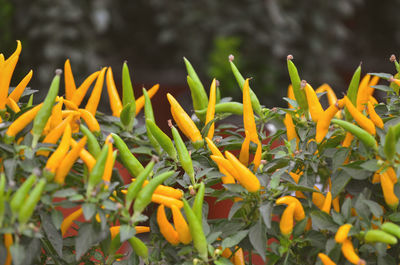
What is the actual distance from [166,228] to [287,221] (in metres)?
0.14

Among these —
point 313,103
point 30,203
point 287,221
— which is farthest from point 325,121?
point 30,203

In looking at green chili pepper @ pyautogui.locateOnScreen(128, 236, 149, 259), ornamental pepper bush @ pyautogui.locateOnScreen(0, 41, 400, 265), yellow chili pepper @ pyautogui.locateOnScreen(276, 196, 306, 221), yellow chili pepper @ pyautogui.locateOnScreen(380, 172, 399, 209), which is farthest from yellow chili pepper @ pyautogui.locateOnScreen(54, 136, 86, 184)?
yellow chili pepper @ pyautogui.locateOnScreen(380, 172, 399, 209)

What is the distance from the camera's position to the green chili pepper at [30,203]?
56cm

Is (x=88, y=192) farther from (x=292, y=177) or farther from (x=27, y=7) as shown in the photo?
(x=27, y=7)

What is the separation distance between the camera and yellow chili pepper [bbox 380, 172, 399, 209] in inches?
25.4

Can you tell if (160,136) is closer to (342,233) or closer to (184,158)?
(184,158)

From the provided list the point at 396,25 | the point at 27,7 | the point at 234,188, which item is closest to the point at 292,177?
the point at 234,188

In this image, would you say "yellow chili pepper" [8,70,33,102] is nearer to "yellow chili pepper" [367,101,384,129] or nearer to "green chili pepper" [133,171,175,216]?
"green chili pepper" [133,171,175,216]

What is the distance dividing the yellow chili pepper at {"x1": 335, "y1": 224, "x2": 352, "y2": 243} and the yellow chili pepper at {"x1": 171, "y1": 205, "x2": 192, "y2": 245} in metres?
0.16

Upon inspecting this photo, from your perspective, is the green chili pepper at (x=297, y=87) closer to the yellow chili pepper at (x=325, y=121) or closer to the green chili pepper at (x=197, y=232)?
the yellow chili pepper at (x=325, y=121)

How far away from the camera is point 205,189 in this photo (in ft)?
2.29

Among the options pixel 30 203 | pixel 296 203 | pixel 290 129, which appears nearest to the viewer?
pixel 30 203

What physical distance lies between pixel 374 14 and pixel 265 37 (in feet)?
3.92

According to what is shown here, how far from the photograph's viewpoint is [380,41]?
144 inches
